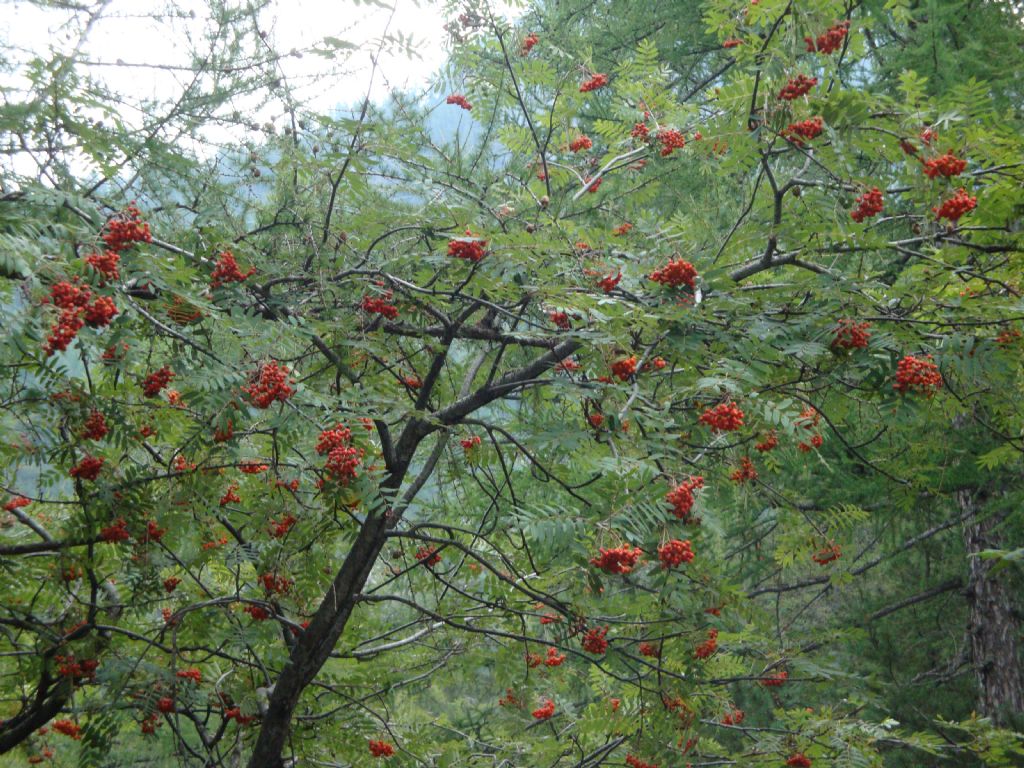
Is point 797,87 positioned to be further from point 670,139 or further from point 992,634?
point 992,634

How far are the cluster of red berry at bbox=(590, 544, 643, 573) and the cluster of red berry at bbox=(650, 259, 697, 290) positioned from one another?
101 centimetres

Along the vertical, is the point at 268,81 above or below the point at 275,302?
above

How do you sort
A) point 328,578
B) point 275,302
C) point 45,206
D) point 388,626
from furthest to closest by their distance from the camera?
1. point 388,626
2. point 328,578
3. point 275,302
4. point 45,206

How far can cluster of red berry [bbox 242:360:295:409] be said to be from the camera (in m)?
2.86

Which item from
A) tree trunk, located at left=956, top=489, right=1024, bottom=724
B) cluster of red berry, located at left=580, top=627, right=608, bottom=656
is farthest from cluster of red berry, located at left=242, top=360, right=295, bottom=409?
tree trunk, located at left=956, top=489, right=1024, bottom=724

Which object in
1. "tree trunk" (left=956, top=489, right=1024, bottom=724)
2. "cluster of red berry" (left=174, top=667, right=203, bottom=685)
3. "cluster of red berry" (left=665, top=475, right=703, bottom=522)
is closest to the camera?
"cluster of red berry" (left=665, top=475, right=703, bottom=522)

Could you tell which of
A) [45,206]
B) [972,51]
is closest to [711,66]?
[972,51]

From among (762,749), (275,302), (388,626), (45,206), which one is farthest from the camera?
(388,626)

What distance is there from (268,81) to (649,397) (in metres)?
2.18

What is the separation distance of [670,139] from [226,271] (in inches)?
90.5

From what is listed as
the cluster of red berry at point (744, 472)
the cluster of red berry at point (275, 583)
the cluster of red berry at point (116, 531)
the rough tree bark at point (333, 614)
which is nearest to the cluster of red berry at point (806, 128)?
the rough tree bark at point (333, 614)

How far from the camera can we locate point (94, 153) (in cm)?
319

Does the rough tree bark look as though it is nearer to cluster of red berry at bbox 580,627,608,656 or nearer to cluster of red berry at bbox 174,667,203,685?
→ cluster of red berry at bbox 174,667,203,685

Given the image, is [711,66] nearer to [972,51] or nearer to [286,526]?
[972,51]
